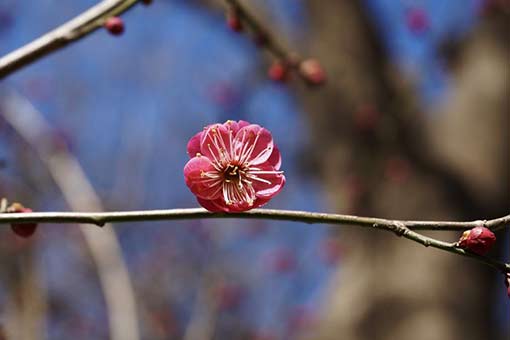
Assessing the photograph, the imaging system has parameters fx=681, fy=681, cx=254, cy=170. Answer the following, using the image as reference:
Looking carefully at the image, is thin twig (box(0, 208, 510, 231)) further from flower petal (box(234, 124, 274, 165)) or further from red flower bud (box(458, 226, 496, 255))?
flower petal (box(234, 124, 274, 165))

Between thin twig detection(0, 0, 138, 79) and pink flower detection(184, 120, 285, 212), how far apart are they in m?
0.34

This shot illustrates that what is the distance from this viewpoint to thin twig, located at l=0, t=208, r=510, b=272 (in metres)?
0.66

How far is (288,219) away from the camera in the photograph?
0.67m

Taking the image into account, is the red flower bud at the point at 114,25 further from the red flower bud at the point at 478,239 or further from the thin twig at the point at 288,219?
the red flower bud at the point at 478,239

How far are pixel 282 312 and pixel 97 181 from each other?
79.6 inches

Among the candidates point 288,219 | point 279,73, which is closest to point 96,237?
point 279,73

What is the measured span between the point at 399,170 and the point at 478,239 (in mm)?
2267

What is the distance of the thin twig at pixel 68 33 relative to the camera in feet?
3.25

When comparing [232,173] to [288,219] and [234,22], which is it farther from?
[234,22]

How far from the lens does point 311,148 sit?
3.43 m

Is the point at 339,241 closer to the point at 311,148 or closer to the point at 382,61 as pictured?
the point at 311,148

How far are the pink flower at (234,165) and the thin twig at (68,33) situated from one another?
0.34m

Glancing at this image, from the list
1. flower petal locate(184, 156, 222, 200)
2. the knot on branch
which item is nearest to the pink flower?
flower petal locate(184, 156, 222, 200)

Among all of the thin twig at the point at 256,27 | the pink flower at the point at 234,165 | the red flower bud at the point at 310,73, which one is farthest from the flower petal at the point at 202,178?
the red flower bud at the point at 310,73
